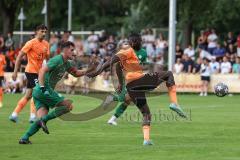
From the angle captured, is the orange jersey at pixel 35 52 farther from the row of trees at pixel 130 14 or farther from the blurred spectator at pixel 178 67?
the row of trees at pixel 130 14

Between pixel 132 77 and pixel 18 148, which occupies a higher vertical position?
pixel 132 77

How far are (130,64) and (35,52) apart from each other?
170 inches

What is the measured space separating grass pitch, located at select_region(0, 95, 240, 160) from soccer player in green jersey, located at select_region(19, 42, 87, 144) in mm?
409

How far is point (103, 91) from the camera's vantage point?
119 feet

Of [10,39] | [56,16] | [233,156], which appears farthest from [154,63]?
[56,16]

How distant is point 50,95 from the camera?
48.5 ft

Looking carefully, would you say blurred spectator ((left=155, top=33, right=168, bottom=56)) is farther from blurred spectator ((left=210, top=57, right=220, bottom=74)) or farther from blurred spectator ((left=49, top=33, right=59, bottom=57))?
blurred spectator ((left=49, top=33, right=59, bottom=57))

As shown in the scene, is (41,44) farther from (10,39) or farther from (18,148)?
(10,39)

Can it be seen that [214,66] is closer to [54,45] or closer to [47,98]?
[54,45]

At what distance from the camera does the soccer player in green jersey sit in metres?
14.6

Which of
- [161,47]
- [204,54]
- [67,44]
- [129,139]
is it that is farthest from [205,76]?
[67,44]

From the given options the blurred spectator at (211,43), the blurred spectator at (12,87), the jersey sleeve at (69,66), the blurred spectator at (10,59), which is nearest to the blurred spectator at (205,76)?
the blurred spectator at (211,43)

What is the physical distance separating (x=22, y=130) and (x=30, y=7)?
29.8 metres

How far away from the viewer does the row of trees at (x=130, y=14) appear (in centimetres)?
4534
